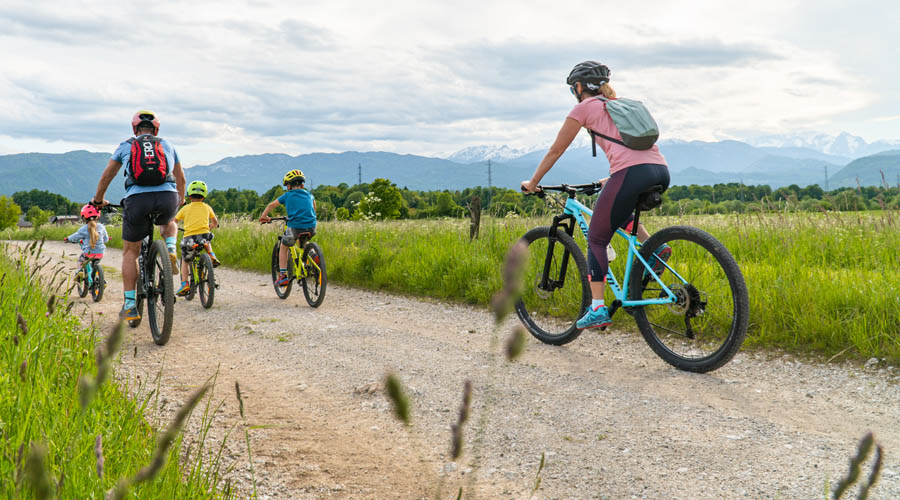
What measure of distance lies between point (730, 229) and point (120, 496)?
8.30 meters

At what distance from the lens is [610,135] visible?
475 cm

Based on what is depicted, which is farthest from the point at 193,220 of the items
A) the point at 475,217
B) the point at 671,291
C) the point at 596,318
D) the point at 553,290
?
the point at 671,291

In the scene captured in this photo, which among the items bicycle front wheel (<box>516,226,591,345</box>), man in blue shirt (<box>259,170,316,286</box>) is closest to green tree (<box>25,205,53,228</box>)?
man in blue shirt (<box>259,170,316,286</box>)

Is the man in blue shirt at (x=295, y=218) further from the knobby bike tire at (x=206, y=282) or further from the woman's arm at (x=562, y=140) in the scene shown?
the woman's arm at (x=562, y=140)

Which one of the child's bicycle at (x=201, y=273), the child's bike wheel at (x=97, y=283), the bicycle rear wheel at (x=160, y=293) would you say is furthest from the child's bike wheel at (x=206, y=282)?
the child's bike wheel at (x=97, y=283)

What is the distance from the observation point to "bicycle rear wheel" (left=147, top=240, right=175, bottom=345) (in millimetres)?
5719

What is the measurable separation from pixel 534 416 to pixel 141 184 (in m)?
4.65

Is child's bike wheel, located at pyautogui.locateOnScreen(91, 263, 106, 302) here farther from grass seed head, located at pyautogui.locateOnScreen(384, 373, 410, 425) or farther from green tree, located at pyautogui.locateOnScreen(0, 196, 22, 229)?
green tree, located at pyautogui.locateOnScreen(0, 196, 22, 229)

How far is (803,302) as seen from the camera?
5.09 metres

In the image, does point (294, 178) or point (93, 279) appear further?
point (93, 279)

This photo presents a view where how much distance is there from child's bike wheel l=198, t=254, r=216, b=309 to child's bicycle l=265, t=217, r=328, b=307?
100 cm

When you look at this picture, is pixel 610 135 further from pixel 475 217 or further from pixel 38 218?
pixel 38 218

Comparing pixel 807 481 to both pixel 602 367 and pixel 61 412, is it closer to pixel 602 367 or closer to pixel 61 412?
pixel 602 367

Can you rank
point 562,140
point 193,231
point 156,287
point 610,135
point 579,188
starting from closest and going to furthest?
point 610,135
point 562,140
point 579,188
point 156,287
point 193,231
